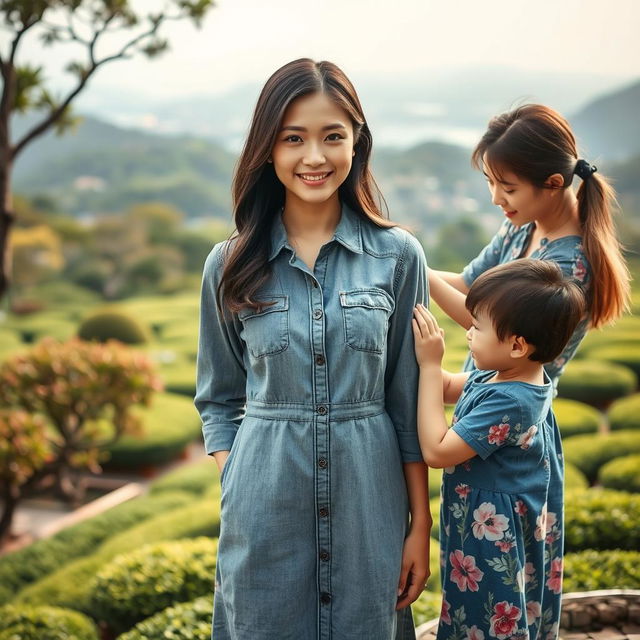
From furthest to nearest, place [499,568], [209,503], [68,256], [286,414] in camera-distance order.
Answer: [68,256], [209,503], [499,568], [286,414]

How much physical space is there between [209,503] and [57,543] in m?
0.97

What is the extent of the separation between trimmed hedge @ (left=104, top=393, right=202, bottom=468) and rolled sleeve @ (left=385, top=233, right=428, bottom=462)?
4924 millimetres

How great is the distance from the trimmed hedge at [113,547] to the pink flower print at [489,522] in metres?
2.67

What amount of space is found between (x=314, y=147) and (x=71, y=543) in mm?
3973

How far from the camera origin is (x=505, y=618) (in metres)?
1.79

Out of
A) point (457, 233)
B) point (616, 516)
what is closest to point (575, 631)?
point (616, 516)

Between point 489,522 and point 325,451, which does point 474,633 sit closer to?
point 489,522

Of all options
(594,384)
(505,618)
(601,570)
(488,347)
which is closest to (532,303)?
(488,347)

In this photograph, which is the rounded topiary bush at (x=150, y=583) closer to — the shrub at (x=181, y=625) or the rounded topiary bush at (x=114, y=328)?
the shrub at (x=181, y=625)

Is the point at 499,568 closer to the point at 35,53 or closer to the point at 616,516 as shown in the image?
the point at 616,516

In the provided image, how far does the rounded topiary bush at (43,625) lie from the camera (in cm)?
297

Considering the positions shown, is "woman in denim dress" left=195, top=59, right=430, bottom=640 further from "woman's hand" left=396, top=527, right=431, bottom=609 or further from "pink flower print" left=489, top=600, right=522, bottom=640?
"pink flower print" left=489, top=600, right=522, bottom=640

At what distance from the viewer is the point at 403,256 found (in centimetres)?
169

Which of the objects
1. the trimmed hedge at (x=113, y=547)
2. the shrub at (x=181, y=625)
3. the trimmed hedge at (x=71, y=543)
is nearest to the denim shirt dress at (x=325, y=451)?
the shrub at (x=181, y=625)
